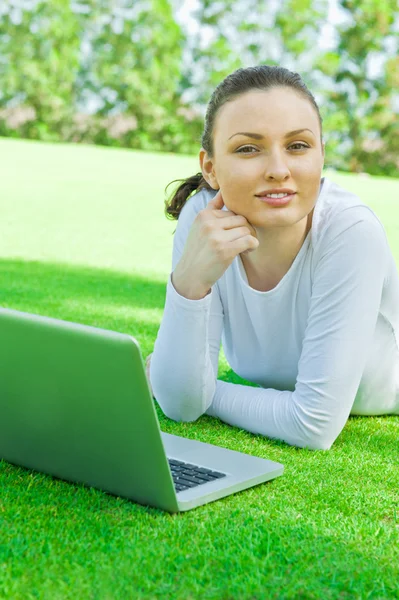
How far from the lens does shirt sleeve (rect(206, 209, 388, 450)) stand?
2.42m

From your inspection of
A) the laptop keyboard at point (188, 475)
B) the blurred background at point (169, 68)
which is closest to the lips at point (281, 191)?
the laptop keyboard at point (188, 475)

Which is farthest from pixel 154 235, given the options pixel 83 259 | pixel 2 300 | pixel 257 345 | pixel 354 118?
pixel 354 118

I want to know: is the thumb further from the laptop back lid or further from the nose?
the laptop back lid

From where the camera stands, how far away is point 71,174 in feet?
45.2

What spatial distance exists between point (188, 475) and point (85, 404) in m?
0.45

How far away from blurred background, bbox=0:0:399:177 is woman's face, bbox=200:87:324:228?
913 inches

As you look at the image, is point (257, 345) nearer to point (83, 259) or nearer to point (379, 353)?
point (379, 353)

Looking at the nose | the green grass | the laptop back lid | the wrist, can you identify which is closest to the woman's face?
the nose

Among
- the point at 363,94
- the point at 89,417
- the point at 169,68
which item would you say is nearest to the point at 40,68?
the point at 169,68

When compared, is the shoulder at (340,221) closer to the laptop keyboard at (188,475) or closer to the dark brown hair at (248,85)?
the dark brown hair at (248,85)

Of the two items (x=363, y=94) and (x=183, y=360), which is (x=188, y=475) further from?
(x=363, y=94)

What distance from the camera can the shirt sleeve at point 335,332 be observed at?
7.93ft

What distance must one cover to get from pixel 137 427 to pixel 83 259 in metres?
6.05

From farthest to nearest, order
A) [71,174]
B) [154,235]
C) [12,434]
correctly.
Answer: [71,174] < [154,235] < [12,434]
